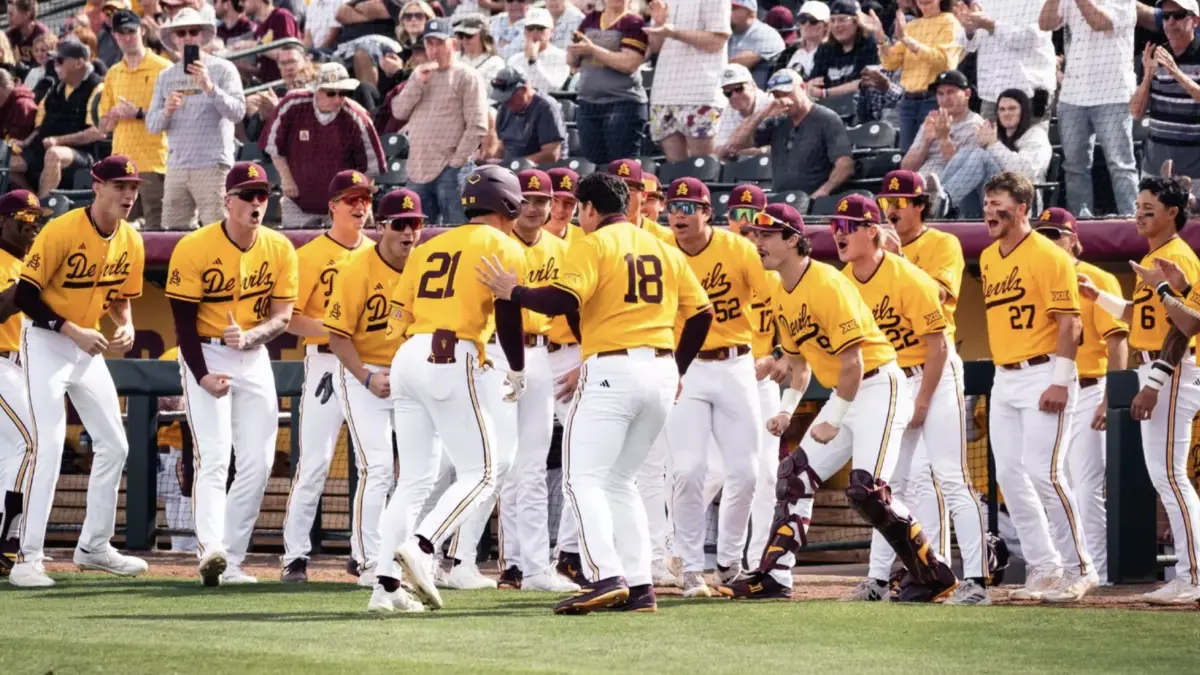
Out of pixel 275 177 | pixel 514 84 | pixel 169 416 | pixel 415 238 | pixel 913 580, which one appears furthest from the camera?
pixel 275 177

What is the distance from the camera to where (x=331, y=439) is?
8.80 meters

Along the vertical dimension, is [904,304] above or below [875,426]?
above

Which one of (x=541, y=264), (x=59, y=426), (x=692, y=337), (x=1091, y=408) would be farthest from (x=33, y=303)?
(x=1091, y=408)

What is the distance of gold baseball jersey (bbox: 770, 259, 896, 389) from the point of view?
7527 millimetres

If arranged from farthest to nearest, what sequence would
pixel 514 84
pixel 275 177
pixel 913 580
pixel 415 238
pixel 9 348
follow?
1. pixel 275 177
2. pixel 514 84
3. pixel 9 348
4. pixel 415 238
5. pixel 913 580

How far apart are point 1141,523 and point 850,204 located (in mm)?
2598

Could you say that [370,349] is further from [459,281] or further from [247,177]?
[459,281]

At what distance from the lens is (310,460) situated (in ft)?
28.5

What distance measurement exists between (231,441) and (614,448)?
240 cm

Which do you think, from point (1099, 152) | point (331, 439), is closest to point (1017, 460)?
point (331, 439)

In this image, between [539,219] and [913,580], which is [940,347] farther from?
[539,219]

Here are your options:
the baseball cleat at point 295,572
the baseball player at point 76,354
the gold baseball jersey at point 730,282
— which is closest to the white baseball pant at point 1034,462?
the gold baseball jersey at point 730,282

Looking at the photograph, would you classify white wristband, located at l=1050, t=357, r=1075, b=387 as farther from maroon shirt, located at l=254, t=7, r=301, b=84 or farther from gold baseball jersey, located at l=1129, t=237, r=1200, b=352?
maroon shirt, located at l=254, t=7, r=301, b=84

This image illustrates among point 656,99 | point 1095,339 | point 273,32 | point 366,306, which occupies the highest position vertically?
point 273,32
